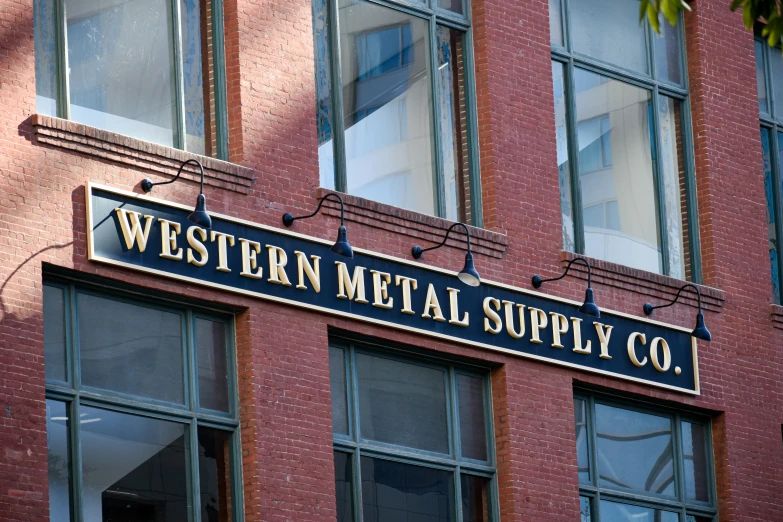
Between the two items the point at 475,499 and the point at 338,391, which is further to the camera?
the point at 475,499

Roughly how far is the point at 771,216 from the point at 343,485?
367 inches

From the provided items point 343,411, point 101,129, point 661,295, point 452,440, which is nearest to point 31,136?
point 101,129

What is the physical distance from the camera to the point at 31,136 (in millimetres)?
17016

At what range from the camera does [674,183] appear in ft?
79.9

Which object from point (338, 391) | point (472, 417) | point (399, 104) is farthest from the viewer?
point (399, 104)

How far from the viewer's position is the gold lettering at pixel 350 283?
1920 centimetres

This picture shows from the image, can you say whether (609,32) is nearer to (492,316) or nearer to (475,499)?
(492,316)

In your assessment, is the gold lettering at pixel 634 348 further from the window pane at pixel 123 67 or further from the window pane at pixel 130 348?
the window pane at pixel 123 67

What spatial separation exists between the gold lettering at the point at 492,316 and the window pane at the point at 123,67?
4.32 m

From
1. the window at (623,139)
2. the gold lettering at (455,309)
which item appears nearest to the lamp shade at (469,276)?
the gold lettering at (455,309)

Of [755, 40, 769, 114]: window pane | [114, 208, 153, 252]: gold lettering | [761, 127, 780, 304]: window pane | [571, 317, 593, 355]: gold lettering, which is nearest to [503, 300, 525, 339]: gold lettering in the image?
[571, 317, 593, 355]: gold lettering

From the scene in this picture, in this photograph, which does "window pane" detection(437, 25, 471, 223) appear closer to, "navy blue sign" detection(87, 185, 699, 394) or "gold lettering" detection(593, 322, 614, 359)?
"navy blue sign" detection(87, 185, 699, 394)

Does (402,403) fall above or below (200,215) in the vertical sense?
below

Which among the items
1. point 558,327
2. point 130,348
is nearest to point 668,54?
point 558,327
